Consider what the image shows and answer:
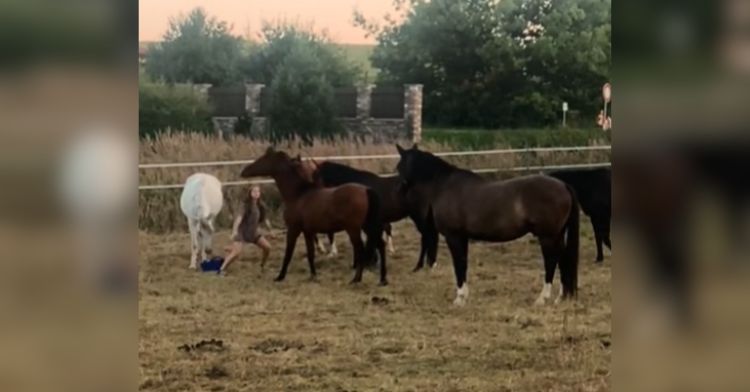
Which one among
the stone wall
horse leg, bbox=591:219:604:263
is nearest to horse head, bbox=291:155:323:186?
the stone wall

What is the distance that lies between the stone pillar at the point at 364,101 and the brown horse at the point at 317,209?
0.20 metres

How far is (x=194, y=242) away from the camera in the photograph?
3010mm

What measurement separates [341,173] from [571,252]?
67cm

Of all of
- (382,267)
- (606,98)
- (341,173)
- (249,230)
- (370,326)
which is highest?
(606,98)

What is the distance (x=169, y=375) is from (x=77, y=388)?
0.79 feet

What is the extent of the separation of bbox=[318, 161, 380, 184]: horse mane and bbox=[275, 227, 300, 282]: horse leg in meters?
0.17

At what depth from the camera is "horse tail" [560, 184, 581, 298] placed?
301 cm

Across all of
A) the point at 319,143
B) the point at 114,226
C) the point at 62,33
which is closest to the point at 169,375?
the point at 114,226

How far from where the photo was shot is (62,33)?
275cm

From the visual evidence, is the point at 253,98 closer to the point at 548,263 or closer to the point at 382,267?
the point at 382,267

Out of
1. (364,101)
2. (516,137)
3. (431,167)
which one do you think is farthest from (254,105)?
(516,137)

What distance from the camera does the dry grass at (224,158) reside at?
115 inches

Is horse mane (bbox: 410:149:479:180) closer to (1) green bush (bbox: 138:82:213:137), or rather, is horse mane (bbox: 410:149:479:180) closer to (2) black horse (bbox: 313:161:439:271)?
(2) black horse (bbox: 313:161:439:271)

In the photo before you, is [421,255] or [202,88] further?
[421,255]
